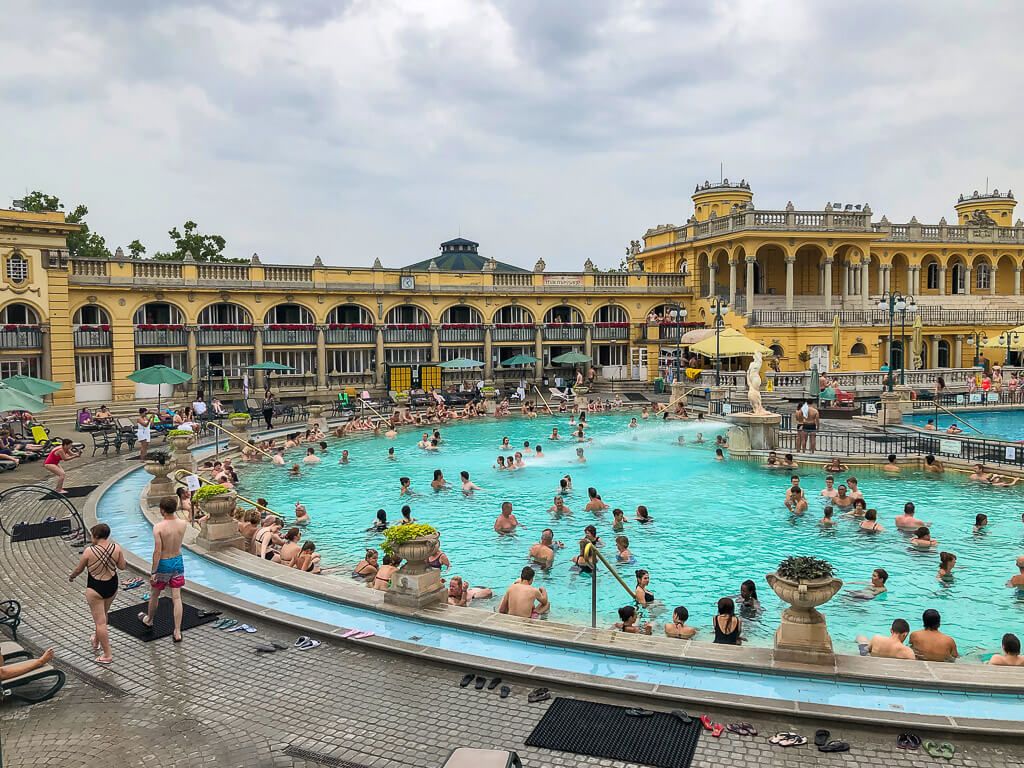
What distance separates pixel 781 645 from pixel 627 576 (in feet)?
19.1

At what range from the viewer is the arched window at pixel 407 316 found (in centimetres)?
4375

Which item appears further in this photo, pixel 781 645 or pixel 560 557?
pixel 560 557

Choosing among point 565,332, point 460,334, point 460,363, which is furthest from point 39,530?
point 565,332

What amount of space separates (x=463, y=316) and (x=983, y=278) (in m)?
37.4

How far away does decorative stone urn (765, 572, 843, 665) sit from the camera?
8219 millimetres

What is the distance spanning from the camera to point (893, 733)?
7184 mm

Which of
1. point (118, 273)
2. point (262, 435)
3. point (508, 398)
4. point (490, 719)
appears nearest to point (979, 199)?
point (508, 398)

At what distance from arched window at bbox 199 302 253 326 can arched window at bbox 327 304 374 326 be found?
452 centimetres

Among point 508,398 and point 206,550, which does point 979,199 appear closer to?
point 508,398

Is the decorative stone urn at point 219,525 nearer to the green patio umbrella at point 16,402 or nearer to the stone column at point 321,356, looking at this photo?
the green patio umbrella at point 16,402

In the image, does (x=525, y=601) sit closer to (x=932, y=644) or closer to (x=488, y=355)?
(x=932, y=644)

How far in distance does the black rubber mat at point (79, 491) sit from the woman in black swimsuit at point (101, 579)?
450 inches

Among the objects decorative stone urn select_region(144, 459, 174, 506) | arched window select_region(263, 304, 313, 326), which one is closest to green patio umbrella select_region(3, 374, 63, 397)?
decorative stone urn select_region(144, 459, 174, 506)

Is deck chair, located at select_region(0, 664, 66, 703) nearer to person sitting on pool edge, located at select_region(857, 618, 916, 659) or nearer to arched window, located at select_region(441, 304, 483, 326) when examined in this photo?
person sitting on pool edge, located at select_region(857, 618, 916, 659)
